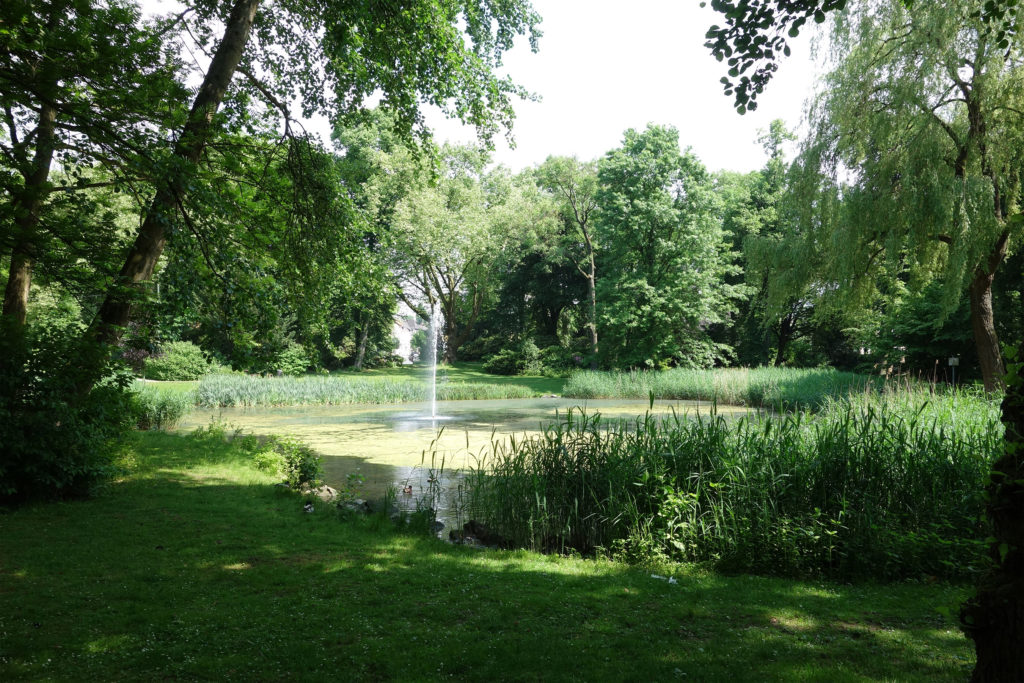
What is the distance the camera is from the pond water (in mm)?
9922

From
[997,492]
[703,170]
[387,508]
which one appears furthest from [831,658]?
[703,170]

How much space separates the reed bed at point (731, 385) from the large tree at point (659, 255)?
191 inches

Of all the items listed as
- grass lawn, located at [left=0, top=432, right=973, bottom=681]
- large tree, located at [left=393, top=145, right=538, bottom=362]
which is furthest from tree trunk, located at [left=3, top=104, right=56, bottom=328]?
large tree, located at [left=393, top=145, right=538, bottom=362]

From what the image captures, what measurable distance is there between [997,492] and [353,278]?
8409 mm

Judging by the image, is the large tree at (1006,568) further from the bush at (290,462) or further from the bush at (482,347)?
the bush at (482,347)

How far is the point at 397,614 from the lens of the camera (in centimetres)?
409

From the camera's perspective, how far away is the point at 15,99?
4969 millimetres

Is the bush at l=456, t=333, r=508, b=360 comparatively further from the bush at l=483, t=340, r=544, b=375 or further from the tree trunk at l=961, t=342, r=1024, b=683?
the tree trunk at l=961, t=342, r=1024, b=683

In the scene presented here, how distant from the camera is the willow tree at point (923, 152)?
1230 cm

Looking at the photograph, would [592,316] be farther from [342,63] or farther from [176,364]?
[342,63]

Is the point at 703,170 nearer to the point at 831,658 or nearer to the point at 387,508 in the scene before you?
the point at 387,508

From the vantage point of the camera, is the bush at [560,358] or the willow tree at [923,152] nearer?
the willow tree at [923,152]

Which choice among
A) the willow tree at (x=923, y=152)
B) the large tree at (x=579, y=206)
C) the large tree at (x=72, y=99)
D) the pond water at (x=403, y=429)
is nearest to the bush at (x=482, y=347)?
the large tree at (x=579, y=206)

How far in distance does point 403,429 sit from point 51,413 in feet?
33.5
